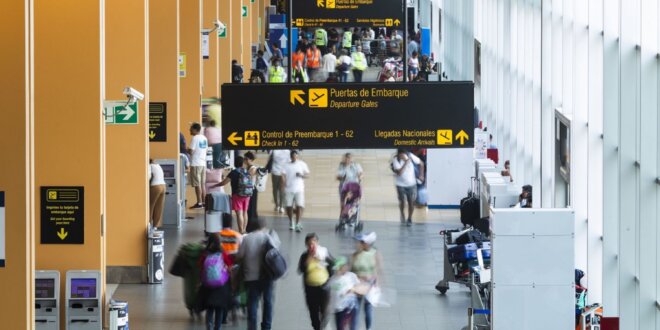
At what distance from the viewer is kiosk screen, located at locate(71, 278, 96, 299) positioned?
58.7 ft

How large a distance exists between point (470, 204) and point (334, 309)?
8917mm

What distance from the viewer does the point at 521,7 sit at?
25.6 m

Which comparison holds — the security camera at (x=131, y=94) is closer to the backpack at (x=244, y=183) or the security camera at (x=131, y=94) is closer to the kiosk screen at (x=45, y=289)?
the kiosk screen at (x=45, y=289)

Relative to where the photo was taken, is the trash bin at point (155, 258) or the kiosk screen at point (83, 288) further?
the trash bin at point (155, 258)

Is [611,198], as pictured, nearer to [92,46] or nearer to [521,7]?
[92,46]

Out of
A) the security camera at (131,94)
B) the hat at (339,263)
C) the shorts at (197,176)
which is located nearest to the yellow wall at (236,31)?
the shorts at (197,176)

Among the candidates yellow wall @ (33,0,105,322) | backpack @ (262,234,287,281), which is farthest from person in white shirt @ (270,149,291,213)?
backpack @ (262,234,287,281)

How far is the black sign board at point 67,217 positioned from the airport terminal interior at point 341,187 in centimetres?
2

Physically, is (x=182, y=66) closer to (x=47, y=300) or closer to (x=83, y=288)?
(x=83, y=288)

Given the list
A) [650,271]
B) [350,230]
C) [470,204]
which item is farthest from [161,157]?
[650,271]

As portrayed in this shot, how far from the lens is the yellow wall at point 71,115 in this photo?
18.1 m

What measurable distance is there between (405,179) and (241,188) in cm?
315

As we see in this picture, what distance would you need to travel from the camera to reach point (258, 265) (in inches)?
686

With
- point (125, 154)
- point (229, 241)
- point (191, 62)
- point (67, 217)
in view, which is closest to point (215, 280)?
point (229, 241)
